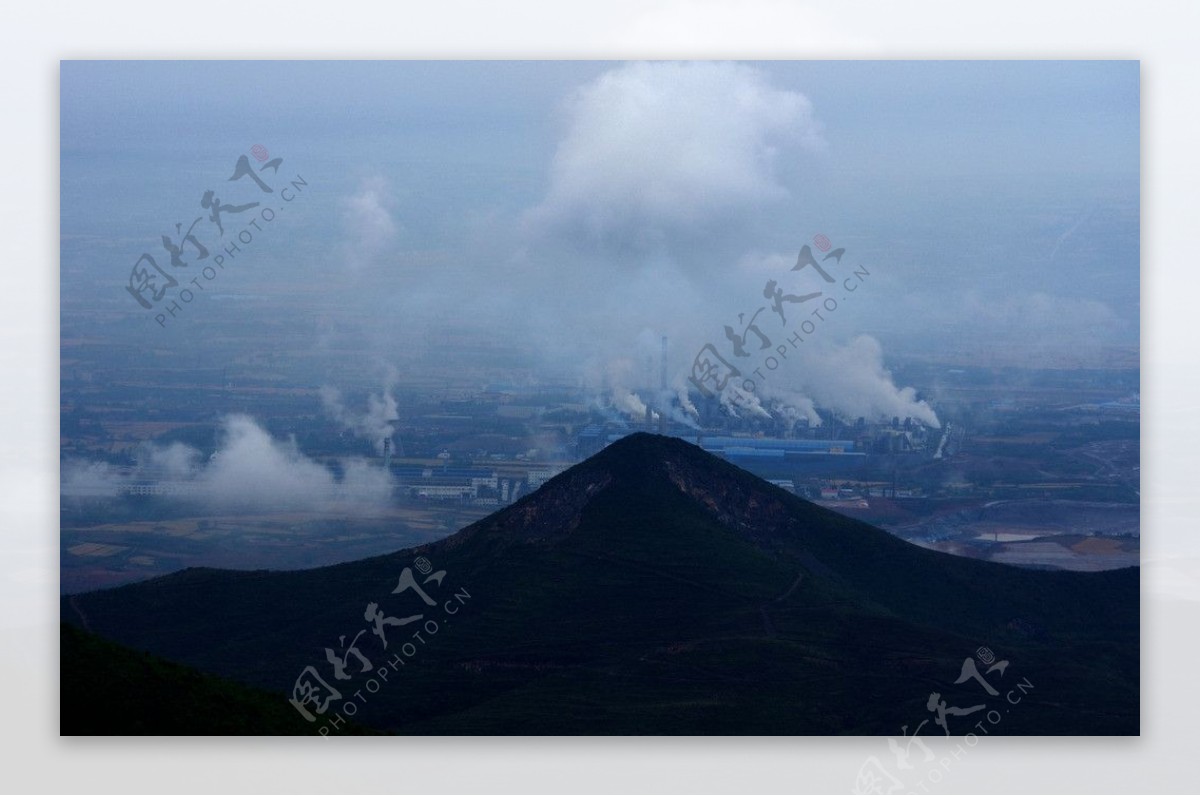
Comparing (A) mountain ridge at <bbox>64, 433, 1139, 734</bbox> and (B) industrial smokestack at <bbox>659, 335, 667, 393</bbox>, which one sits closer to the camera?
(A) mountain ridge at <bbox>64, 433, 1139, 734</bbox>

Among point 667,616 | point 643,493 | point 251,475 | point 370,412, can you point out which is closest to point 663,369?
point 643,493

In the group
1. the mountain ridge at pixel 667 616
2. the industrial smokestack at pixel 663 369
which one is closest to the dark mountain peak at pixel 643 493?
the mountain ridge at pixel 667 616

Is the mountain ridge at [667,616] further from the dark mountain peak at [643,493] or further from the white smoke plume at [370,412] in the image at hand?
the white smoke plume at [370,412]

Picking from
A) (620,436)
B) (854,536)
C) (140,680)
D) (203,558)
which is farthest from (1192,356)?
(140,680)

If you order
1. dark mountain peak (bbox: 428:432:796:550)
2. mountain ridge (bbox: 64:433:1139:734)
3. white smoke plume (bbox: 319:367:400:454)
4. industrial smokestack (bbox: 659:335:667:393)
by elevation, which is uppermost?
industrial smokestack (bbox: 659:335:667:393)

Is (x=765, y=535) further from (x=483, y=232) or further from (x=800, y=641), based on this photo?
(x=483, y=232)

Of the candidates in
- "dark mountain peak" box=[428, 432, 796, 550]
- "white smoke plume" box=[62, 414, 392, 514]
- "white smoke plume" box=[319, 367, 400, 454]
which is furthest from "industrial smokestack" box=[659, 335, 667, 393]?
"white smoke plume" box=[62, 414, 392, 514]

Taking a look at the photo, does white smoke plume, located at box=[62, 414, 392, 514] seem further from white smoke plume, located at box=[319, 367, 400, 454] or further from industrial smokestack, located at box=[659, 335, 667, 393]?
industrial smokestack, located at box=[659, 335, 667, 393]

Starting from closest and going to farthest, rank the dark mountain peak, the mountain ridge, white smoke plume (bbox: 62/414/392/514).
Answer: the mountain ridge, white smoke plume (bbox: 62/414/392/514), the dark mountain peak

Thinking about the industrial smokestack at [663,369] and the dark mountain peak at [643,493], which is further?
the dark mountain peak at [643,493]

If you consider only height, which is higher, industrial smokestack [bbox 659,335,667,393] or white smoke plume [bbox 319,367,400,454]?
industrial smokestack [bbox 659,335,667,393]

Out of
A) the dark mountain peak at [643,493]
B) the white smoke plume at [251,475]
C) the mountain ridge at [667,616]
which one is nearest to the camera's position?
the mountain ridge at [667,616]
